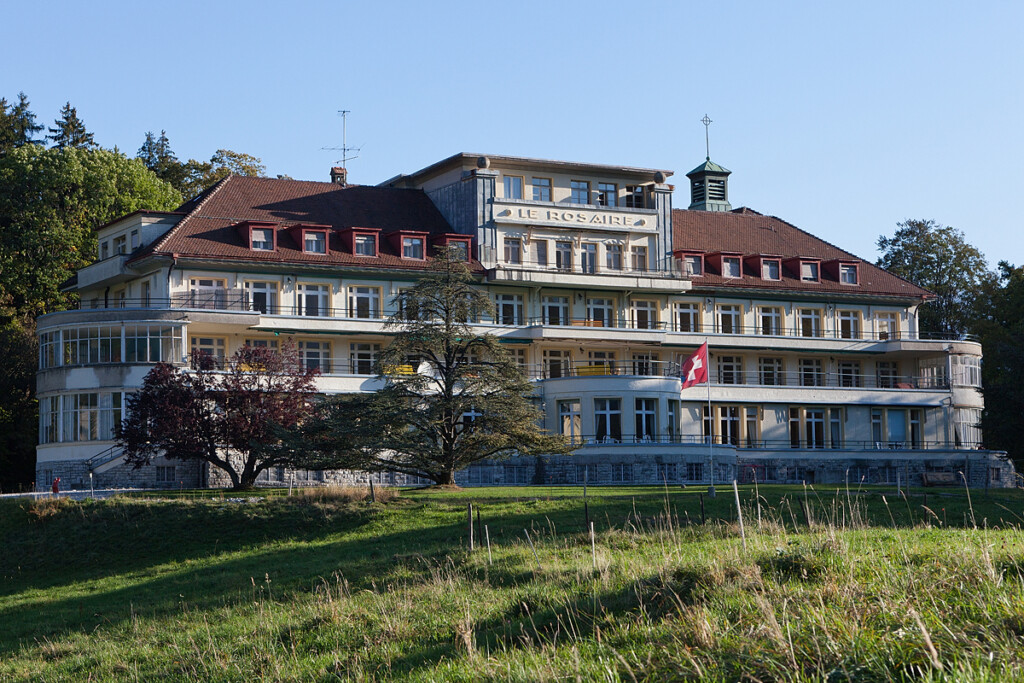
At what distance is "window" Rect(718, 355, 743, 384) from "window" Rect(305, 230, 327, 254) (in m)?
21.7

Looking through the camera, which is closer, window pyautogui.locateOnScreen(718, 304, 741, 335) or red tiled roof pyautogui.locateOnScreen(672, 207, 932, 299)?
window pyautogui.locateOnScreen(718, 304, 741, 335)

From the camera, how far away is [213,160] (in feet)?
268


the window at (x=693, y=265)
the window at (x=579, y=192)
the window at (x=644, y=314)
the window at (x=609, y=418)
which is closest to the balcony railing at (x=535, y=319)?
the window at (x=644, y=314)

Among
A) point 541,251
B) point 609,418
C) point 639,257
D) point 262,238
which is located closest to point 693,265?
point 639,257

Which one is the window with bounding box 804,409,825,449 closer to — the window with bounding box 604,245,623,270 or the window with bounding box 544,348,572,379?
the window with bounding box 604,245,623,270

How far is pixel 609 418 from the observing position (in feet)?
195


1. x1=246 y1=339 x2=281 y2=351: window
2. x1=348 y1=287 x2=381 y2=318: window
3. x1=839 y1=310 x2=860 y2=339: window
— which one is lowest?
x1=246 y1=339 x2=281 y2=351: window

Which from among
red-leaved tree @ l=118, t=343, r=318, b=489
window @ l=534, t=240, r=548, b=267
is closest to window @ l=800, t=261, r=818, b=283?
window @ l=534, t=240, r=548, b=267

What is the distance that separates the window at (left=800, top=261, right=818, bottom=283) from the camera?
71.1 metres

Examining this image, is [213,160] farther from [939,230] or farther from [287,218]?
[939,230]

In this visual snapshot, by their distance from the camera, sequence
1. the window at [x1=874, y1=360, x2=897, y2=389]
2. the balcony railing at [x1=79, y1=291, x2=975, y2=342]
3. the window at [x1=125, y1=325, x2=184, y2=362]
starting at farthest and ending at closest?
the window at [x1=874, y1=360, x2=897, y2=389], the balcony railing at [x1=79, y1=291, x2=975, y2=342], the window at [x1=125, y1=325, x2=184, y2=362]

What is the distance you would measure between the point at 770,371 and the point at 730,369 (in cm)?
247

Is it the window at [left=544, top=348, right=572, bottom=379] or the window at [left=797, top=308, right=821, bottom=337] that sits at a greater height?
the window at [left=797, top=308, right=821, bottom=337]

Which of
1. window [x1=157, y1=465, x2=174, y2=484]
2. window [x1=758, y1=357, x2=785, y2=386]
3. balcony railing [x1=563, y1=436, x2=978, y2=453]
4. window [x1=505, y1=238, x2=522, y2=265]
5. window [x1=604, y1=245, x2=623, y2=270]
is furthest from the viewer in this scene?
window [x1=758, y1=357, x2=785, y2=386]
